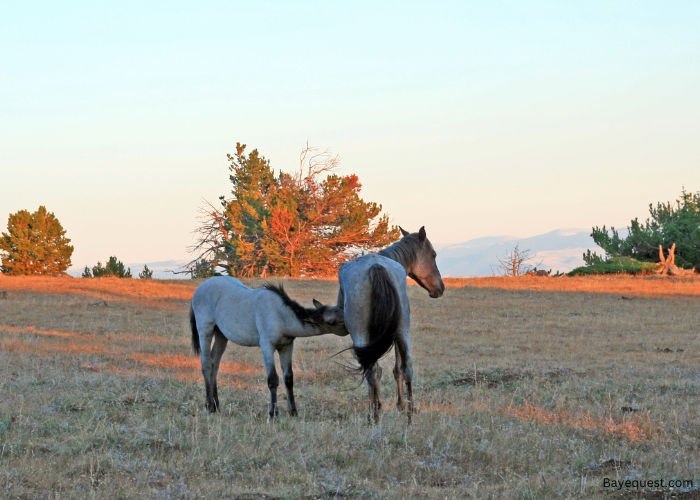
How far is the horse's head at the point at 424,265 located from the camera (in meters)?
9.12

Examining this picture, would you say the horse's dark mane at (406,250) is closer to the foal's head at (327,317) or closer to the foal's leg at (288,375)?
the foal's head at (327,317)

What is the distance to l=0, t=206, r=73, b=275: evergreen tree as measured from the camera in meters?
47.8

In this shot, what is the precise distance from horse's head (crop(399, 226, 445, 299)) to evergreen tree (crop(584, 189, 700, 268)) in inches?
1378

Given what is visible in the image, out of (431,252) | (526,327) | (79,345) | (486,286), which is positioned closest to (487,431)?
(431,252)

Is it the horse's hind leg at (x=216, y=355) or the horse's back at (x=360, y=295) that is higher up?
the horse's back at (x=360, y=295)

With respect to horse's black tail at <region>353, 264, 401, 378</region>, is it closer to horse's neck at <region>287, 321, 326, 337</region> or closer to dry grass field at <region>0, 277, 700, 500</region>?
horse's neck at <region>287, 321, 326, 337</region>

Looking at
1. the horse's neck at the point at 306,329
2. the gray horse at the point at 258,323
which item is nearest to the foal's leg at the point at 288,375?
the gray horse at the point at 258,323

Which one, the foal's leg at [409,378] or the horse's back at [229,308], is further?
the horse's back at [229,308]

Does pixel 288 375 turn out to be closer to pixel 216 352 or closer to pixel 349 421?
pixel 349 421

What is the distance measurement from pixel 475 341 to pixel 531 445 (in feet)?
33.5

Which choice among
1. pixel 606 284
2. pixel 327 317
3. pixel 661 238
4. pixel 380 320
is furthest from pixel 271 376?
pixel 661 238

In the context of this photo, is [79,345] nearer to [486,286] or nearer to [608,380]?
[608,380]

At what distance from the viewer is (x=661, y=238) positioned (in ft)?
140

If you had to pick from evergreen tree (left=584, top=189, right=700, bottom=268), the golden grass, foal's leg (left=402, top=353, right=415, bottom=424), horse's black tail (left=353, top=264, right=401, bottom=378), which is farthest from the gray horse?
evergreen tree (left=584, top=189, right=700, bottom=268)
